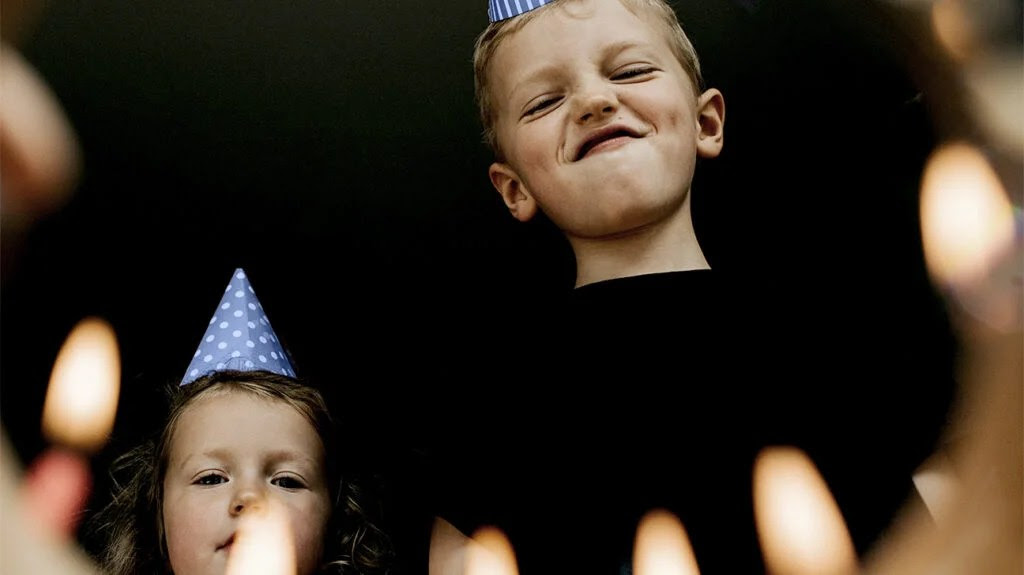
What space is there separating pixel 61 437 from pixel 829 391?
527mm

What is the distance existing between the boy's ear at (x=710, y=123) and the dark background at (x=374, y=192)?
0.05 m

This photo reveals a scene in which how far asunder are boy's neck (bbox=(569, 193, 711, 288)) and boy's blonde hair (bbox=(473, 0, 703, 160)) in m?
0.12

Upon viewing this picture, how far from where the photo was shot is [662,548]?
603mm

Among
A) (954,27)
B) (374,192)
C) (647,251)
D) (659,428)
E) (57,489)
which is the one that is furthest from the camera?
(374,192)

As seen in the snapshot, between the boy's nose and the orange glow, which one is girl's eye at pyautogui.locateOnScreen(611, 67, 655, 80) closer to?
the boy's nose

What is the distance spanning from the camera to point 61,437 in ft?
2.31

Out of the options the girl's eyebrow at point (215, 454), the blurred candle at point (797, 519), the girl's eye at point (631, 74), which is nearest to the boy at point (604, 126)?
the girl's eye at point (631, 74)

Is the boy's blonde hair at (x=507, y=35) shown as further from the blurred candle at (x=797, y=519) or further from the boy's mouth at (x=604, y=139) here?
the blurred candle at (x=797, y=519)

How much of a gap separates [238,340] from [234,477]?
5.5 inches

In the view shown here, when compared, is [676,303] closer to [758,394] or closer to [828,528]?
[758,394]

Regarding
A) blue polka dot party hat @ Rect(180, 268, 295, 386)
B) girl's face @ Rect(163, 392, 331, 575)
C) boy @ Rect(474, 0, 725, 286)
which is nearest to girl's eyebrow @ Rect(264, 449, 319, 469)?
girl's face @ Rect(163, 392, 331, 575)

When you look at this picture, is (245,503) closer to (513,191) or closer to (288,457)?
(288,457)

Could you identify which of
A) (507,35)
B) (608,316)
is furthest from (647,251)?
(507,35)

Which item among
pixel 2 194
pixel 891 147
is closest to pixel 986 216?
pixel 2 194
